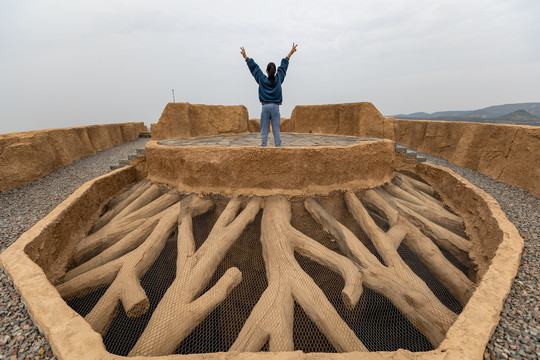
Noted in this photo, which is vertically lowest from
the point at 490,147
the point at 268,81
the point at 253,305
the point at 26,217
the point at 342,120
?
the point at 253,305

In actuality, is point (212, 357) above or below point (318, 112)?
below

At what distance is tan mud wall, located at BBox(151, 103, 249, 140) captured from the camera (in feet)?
24.4

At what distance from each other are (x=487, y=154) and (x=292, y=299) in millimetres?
6778

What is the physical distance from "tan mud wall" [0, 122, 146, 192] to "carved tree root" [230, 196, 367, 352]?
6013 mm

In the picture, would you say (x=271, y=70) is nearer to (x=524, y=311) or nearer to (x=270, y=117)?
(x=270, y=117)

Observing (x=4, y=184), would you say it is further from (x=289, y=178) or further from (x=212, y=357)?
(x=212, y=357)

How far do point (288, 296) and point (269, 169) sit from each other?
1802 millimetres

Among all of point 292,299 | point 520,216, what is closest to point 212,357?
point 292,299

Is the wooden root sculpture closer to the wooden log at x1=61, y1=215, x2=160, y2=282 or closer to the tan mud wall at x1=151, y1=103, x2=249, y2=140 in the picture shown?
the wooden log at x1=61, y1=215, x2=160, y2=282

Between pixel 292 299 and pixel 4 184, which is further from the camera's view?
pixel 4 184

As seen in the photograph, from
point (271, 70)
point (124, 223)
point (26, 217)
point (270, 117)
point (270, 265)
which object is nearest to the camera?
point (270, 265)

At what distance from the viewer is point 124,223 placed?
3.73m

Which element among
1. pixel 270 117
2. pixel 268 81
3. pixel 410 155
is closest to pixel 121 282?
pixel 270 117

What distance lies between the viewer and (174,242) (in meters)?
4.02
